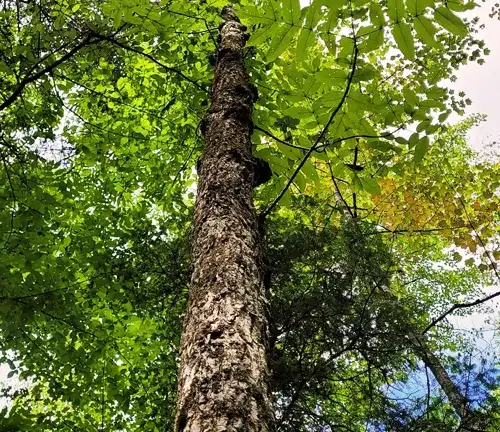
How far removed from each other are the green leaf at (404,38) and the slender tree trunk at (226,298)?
961mm

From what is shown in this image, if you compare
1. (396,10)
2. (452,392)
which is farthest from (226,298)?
(452,392)

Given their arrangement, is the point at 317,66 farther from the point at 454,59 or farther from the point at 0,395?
A: the point at 454,59

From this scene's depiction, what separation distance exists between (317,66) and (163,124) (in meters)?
4.90

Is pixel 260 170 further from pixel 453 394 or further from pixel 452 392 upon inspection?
pixel 453 394

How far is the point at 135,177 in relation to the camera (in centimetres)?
678

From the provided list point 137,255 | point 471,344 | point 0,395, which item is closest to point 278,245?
point 137,255

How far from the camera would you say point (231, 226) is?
1918 mm

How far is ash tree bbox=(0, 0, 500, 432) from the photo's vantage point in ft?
5.45

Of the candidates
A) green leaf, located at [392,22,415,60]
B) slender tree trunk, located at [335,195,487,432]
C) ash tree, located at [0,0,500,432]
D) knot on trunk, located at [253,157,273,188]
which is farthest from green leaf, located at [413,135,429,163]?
slender tree trunk, located at [335,195,487,432]

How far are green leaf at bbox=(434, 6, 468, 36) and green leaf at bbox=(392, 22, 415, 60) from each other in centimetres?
10

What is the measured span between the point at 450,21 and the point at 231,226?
1.13 meters

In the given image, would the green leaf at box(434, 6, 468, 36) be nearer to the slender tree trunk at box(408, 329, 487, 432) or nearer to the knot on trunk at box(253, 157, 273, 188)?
the knot on trunk at box(253, 157, 273, 188)

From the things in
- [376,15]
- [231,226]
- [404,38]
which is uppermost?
[376,15]

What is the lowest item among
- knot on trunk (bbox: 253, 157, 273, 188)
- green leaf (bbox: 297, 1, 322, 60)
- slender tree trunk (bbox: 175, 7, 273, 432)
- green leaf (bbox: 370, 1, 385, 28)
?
slender tree trunk (bbox: 175, 7, 273, 432)
